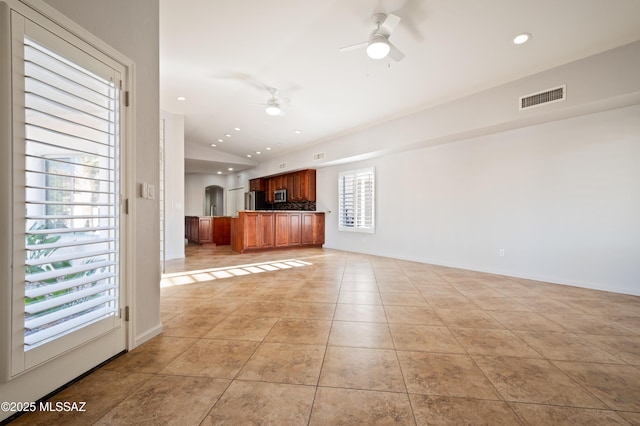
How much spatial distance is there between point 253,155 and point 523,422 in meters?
9.07

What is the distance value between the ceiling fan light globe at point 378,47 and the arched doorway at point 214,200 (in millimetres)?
10905

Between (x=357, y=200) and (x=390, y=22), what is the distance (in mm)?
4500

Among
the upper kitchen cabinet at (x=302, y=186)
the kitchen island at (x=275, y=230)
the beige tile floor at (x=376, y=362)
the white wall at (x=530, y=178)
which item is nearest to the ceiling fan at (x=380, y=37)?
the white wall at (x=530, y=178)

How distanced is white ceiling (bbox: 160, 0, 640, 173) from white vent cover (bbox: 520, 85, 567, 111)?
0.33m

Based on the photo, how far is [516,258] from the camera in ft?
13.6

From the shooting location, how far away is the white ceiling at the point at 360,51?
8.60 ft

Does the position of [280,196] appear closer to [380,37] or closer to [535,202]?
[380,37]

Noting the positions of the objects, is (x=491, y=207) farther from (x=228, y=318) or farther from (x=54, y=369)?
(x=54, y=369)

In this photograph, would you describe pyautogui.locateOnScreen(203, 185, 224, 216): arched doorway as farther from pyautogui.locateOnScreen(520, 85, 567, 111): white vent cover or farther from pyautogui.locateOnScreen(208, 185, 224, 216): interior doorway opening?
pyautogui.locateOnScreen(520, 85, 567, 111): white vent cover

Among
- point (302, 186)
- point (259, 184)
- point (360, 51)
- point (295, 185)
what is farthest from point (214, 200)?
point (360, 51)

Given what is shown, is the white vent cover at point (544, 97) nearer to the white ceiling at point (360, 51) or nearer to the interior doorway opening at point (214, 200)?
the white ceiling at point (360, 51)

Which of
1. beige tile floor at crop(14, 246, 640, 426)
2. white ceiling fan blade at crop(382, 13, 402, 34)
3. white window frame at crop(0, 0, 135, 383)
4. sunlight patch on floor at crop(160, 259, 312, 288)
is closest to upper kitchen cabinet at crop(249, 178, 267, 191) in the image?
sunlight patch on floor at crop(160, 259, 312, 288)

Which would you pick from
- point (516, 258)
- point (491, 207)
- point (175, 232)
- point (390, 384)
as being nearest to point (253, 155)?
point (175, 232)

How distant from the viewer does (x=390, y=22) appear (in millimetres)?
2535
